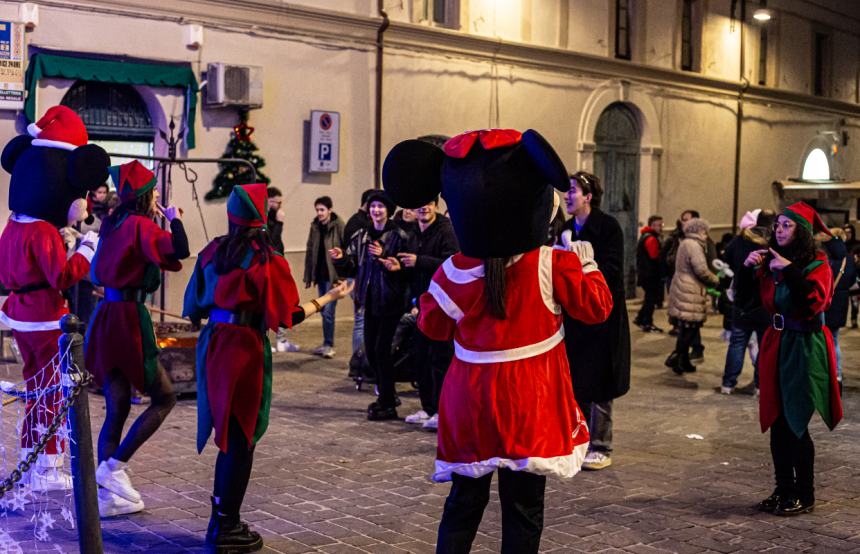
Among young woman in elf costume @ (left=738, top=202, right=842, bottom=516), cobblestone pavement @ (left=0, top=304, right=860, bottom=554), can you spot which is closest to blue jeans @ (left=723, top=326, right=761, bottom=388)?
cobblestone pavement @ (left=0, top=304, right=860, bottom=554)

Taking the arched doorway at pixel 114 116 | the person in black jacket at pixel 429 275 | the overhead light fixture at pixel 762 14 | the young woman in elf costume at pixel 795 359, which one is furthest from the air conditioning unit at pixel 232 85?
the overhead light fixture at pixel 762 14

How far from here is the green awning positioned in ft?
47.0

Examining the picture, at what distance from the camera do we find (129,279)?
682 cm

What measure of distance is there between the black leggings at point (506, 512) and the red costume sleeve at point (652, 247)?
13.2 m

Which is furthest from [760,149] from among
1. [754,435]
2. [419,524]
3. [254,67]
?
[419,524]

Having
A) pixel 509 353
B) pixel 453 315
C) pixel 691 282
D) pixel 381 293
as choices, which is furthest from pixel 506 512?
pixel 691 282

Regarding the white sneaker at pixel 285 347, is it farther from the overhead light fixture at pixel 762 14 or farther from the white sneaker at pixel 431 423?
the overhead light fixture at pixel 762 14

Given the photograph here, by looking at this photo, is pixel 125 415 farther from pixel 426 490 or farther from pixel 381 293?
pixel 381 293

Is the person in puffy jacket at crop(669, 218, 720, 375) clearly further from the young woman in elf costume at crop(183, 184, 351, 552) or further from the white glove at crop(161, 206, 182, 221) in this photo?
the young woman in elf costume at crop(183, 184, 351, 552)

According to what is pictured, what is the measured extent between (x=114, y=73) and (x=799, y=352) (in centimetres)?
1050

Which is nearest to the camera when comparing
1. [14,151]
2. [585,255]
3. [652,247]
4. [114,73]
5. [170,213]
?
[585,255]

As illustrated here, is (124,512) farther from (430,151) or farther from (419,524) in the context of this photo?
(430,151)

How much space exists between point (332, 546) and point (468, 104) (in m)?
14.6

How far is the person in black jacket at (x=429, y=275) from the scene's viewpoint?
8828 millimetres
